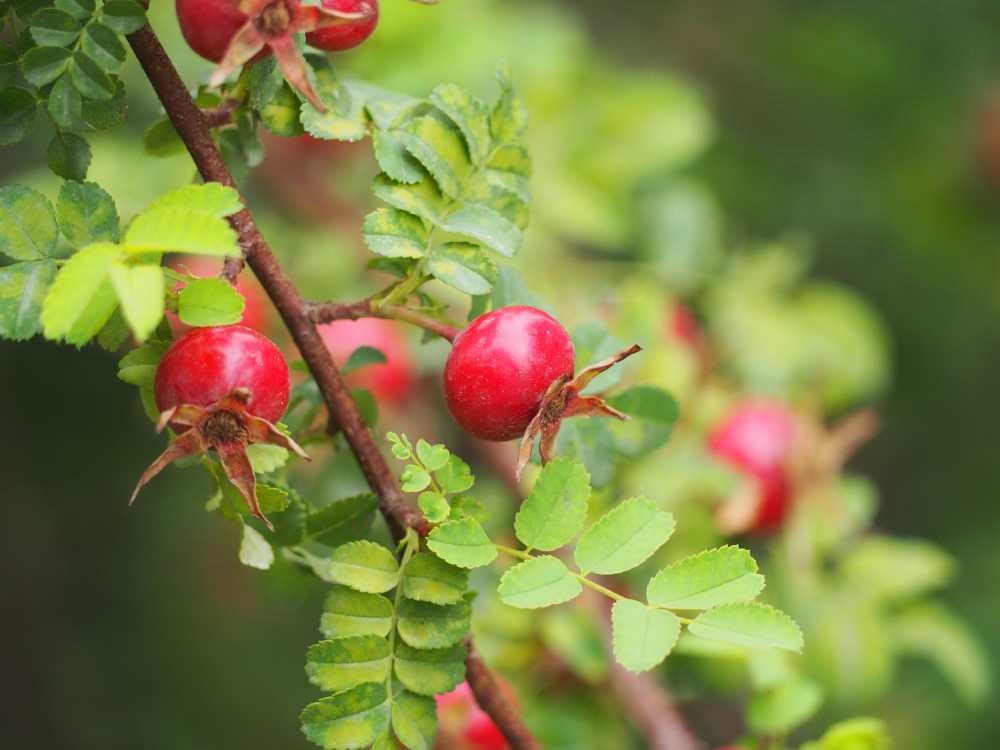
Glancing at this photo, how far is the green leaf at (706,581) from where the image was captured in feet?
2.55

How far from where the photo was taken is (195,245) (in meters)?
0.66

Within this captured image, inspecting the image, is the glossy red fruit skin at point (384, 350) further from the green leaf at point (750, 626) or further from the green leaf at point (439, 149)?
the green leaf at point (750, 626)

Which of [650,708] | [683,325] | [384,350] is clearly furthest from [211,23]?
[683,325]

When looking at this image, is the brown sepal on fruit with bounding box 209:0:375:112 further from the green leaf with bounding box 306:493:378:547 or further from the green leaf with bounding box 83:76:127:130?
the green leaf with bounding box 306:493:378:547

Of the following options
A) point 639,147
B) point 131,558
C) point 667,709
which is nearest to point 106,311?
point 667,709

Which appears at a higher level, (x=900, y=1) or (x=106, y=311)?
(x=106, y=311)

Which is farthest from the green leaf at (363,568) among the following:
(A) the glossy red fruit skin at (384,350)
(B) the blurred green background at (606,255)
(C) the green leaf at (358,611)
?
(A) the glossy red fruit skin at (384,350)

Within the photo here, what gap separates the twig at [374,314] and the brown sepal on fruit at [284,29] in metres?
0.15

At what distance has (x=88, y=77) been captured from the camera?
0.77 m

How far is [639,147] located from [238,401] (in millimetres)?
1590

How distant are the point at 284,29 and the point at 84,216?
180 millimetres

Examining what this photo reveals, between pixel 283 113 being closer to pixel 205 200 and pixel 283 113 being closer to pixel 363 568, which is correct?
pixel 205 200

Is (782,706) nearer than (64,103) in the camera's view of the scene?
No

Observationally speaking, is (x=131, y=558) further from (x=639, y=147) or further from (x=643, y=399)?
(x=643, y=399)
